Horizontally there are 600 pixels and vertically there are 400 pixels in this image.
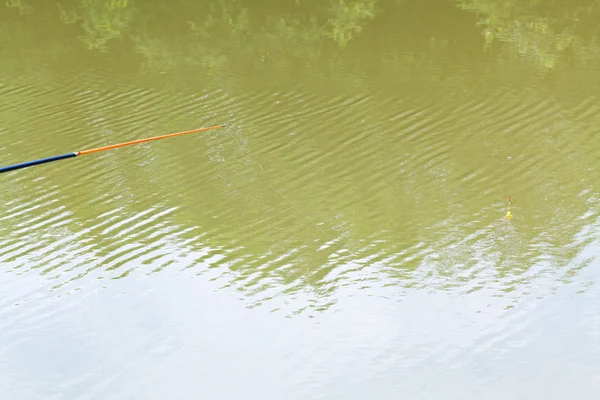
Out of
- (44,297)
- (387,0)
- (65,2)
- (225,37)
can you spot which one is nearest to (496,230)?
(44,297)

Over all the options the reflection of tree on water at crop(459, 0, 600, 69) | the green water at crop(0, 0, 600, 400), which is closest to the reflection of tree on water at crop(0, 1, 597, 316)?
the green water at crop(0, 0, 600, 400)

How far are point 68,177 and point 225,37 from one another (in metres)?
5.25

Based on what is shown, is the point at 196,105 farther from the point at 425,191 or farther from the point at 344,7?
the point at 344,7

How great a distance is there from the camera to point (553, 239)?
26.9ft

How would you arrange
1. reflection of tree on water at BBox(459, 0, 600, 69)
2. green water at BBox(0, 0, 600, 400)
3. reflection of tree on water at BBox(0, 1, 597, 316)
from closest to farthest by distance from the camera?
1. green water at BBox(0, 0, 600, 400)
2. reflection of tree on water at BBox(0, 1, 597, 316)
3. reflection of tree on water at BBox(459, 0, 600, 69)

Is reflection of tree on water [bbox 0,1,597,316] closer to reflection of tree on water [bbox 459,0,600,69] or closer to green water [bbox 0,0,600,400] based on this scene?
green water [bbox 0,0,600,400]

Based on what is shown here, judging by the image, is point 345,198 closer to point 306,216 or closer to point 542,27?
point 306,216

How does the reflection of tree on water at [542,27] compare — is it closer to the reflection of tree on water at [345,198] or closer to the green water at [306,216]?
the green water at [306,216]

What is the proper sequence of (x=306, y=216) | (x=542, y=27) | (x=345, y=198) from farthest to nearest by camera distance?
(x=542, y=27)
(x=345, y=198)
(x=306, y=216)

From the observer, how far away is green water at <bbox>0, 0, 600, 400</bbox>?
21.9 feet

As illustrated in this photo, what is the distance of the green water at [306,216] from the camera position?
6688mm

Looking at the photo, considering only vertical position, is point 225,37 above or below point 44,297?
above

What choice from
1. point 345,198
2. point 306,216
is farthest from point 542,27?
point 306,216

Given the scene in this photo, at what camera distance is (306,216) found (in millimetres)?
8680
